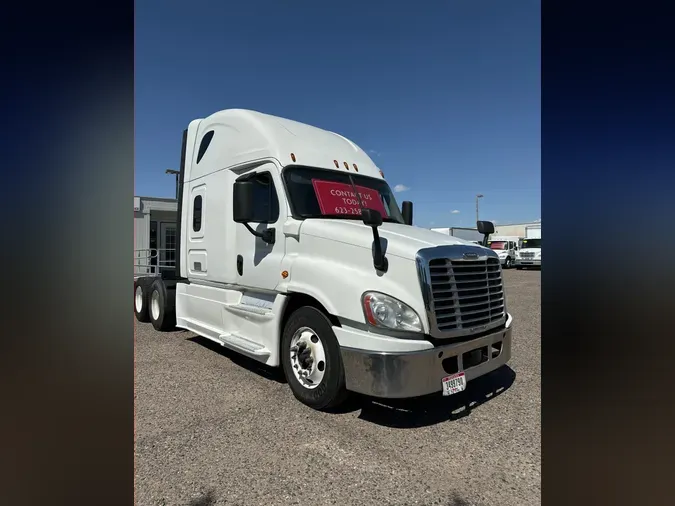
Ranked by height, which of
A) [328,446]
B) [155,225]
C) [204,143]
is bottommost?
[328,446]

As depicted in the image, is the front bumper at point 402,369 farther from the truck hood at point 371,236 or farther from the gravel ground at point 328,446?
the truck hood at point 371,236

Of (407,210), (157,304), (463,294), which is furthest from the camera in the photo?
(157,304)

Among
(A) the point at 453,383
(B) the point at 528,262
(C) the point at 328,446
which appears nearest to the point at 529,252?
(B) the point at 528,262

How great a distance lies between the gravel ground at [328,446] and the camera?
8.09ft

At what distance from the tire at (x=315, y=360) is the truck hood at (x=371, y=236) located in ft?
2.56

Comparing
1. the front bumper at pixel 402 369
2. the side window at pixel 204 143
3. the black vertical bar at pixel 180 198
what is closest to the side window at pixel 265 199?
the side window at pixel 204 143

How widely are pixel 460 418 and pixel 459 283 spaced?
1241 mm

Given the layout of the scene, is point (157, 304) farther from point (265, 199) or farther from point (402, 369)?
point (402, 369)

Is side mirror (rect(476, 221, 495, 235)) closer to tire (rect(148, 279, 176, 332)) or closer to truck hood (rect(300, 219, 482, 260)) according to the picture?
truck hood (rect(300, 219, 482, 260))

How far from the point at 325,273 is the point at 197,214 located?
320cm

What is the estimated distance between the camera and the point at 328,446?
9.94 ft
